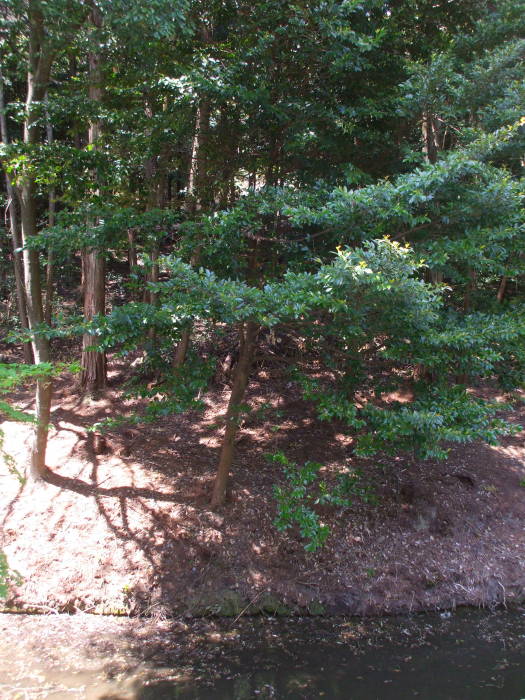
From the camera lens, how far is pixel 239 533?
6129 mm

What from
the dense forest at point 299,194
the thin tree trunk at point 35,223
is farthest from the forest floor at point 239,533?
the thin tree trunk at point 35,223

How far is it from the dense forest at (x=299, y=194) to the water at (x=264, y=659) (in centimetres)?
117

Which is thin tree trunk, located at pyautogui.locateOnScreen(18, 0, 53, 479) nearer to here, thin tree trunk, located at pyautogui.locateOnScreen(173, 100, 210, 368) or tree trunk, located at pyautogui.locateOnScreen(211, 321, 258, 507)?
thin tree trunk, located at pyautogui.locateOnScreen(173, 100, 210, 368)

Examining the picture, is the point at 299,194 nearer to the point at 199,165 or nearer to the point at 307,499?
the point at 199,165

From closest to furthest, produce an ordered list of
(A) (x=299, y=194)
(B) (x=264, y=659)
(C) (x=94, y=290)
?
(B) (x=264, y=659), (A) (x=299, y=194), (C) (x=94, y=290)

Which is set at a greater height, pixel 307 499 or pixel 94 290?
pixel 94 290

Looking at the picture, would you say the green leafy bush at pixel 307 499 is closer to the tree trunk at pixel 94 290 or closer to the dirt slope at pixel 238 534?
the dirt slope at pixel 238 534

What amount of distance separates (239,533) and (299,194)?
4.04 m

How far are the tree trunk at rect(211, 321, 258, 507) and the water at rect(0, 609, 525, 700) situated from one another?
1.56 metres

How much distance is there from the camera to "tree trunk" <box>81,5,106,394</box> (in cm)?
637

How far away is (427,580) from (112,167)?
20.1 ft

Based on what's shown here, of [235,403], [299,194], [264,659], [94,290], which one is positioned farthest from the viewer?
[94,290]

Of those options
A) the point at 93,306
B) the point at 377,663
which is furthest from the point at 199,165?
the point at 377,663

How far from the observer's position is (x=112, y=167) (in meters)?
5.73
